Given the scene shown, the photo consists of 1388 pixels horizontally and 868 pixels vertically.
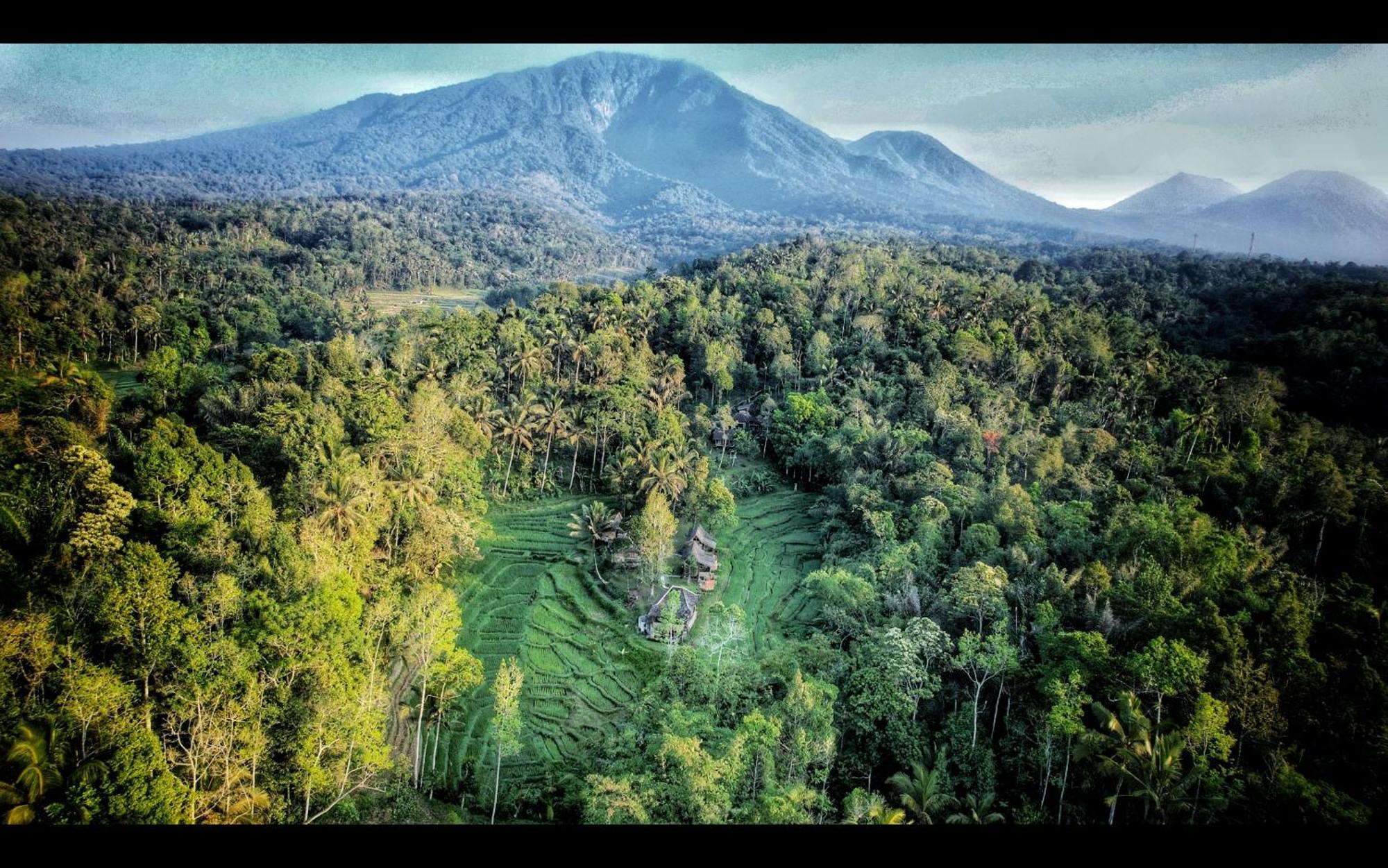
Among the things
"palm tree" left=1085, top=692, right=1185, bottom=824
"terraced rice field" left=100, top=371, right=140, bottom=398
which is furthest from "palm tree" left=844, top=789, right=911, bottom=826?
"terraced rice field" left=100, top=371, right=140, bottom=398

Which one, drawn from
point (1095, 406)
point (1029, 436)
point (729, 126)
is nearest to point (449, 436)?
point (1029, 436)

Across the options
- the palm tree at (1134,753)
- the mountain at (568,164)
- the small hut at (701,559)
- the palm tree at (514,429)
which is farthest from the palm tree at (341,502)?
the mountain at (568,164)

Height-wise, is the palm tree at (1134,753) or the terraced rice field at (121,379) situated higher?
the terraced rice field at (121,379)

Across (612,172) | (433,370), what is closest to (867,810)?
(433,370)

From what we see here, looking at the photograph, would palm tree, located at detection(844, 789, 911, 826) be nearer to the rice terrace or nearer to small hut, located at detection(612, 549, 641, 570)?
the rice terrace

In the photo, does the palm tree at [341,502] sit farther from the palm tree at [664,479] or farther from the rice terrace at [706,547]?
the palm tree at [664,479]
